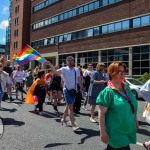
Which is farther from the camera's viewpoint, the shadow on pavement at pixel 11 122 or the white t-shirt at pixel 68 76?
the shadow on pavement at pixel 11 122

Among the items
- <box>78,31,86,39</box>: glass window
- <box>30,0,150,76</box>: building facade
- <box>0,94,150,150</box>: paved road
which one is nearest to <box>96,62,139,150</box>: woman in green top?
<box>0,94,150,150</box>: paved road

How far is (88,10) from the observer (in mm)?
37719

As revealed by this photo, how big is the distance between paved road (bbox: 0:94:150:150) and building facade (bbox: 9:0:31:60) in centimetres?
5399

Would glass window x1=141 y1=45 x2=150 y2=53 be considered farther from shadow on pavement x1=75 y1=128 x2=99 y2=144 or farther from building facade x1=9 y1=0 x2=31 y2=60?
building facade x1=9 y1=0 x2=31 y2=60

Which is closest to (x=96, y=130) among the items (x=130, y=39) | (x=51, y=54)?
(x=130, y=39)

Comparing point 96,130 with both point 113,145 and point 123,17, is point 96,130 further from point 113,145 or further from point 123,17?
point 123,17

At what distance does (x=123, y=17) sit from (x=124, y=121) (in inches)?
1160

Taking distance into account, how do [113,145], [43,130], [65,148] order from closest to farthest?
[113,145]
[65,148]
[43,130]

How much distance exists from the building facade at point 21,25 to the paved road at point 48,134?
5399 centimetres

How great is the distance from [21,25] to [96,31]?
→ 3085cm

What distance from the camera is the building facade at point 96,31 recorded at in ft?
97.6

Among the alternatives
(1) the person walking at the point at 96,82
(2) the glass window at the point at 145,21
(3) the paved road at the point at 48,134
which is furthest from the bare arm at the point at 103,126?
(2) the glass window at the point at 145,21

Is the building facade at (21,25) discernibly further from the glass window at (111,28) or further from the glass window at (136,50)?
the glass window at (136,50)

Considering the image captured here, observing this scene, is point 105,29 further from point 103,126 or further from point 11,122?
point 103,126
